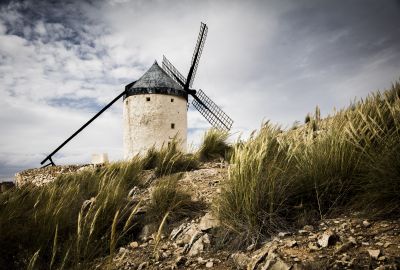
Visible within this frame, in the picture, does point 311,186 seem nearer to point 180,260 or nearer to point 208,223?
point 208,223

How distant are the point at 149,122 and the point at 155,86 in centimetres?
230

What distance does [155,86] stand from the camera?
1700 cm

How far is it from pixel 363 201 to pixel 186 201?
2.42 m

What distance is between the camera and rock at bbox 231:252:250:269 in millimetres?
2540

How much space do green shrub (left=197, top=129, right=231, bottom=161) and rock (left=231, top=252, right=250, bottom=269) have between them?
5.40 metres

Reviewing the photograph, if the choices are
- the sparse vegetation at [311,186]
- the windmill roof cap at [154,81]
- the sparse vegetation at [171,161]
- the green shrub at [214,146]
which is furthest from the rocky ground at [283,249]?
the windmill roof cap at [154,81]

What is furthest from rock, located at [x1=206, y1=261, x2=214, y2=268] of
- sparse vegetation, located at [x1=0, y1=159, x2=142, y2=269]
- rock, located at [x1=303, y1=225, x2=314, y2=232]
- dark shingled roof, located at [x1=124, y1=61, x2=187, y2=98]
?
dark shingled roof, located at [x1=124, y1=61, x2=187, y2=98]

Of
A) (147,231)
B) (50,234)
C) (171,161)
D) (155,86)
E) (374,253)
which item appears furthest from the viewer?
(155,86)

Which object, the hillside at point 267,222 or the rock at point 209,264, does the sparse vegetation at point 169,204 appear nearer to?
the hillside at point 267,222

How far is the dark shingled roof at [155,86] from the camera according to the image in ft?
55.6

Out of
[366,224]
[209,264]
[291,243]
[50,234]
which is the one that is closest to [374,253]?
[366,224]

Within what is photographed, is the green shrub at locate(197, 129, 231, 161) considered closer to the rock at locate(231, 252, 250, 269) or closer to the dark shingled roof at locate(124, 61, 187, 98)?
the rock at locate(231, 252, 250, 269)

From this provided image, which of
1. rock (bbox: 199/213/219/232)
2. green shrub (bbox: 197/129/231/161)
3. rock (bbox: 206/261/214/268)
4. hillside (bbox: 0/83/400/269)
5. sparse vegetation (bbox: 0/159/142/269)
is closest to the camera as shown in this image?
hillside (bbox: 0/83/400/269)

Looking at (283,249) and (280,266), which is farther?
(283,249)
